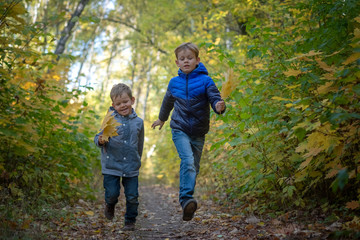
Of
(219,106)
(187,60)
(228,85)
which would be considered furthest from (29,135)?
(228,85)

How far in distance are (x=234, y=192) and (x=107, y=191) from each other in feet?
7.67

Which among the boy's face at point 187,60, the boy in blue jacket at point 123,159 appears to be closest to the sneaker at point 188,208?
the boy in blue jacket at point 123,159

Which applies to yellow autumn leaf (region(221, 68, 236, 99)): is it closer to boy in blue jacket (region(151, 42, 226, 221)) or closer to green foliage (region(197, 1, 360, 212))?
green foliage (region(197, 1, 360, 212))

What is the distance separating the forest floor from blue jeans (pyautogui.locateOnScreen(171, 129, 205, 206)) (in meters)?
0.55

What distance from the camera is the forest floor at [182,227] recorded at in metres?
2.87

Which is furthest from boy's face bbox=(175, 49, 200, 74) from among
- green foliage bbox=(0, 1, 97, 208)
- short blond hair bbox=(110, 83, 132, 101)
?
green foliage bbox=(0, 1, 97, 208)

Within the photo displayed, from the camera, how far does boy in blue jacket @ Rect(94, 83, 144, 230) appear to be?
4016mm

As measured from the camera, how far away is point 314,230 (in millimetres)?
2744

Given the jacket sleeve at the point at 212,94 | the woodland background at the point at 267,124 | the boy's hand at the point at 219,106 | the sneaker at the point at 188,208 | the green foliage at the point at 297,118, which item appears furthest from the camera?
the jacket sleeve at the point at 212,94

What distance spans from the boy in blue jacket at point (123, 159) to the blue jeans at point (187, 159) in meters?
0.65

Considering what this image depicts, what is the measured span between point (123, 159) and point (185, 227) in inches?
52.1

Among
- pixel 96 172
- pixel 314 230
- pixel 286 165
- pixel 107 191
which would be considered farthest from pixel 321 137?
pixel 96 172

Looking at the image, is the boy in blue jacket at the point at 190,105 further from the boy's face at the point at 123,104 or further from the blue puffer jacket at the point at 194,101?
the boy's face at the point at 123,104

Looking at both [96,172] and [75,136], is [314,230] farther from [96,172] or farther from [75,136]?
[96,172]
